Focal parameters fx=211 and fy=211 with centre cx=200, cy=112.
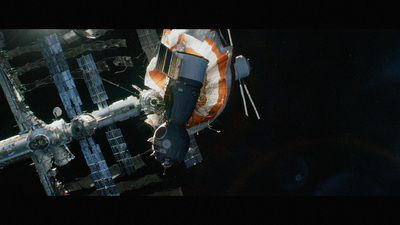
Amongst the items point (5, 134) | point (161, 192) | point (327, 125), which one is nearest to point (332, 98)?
point (327, 125)

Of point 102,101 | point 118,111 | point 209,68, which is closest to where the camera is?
point 209,68

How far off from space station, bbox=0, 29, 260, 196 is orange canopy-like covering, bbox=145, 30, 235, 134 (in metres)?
0.02

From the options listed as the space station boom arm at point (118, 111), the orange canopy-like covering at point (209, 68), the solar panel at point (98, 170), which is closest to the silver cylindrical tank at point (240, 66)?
the orange canopy-like covering at point (209, 68)

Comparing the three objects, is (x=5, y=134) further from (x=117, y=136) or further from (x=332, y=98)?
(x=332, y=98)

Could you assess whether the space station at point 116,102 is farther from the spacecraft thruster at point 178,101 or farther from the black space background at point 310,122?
the black space background at point 310,122

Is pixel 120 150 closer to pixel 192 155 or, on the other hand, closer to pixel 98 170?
pixel 98 170

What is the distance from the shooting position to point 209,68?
131 inches

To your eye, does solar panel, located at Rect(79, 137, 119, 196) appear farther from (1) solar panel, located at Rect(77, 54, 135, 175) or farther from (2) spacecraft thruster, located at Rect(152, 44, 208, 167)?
(2) spacecraft thruster, located at Rect(152, 44, 208, 167)

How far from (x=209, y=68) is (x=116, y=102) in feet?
6.25

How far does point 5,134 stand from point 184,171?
3.96 m

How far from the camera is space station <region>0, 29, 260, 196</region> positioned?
3.13 metres

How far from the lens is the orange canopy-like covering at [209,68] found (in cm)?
321

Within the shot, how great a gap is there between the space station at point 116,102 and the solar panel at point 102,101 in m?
0.02

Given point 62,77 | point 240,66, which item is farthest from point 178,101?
point 62,77
